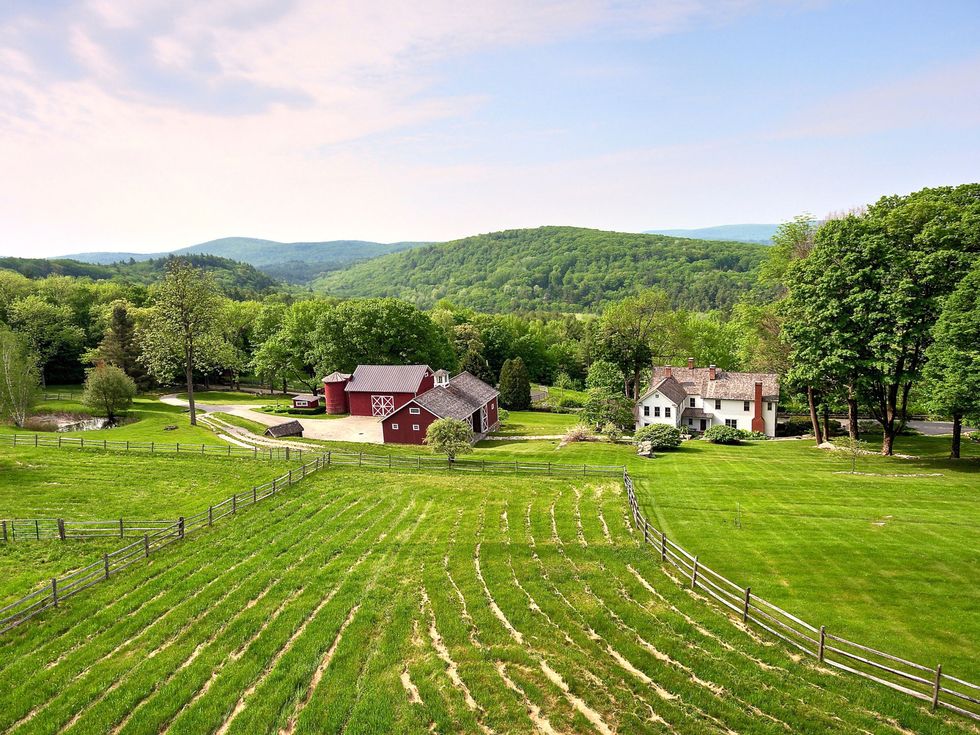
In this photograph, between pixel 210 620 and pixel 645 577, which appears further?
pixel 645 577

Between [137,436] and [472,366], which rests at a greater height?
[472,366]

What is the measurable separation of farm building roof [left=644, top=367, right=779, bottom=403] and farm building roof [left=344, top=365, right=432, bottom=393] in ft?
85.5

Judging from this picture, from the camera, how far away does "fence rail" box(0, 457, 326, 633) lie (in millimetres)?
15984

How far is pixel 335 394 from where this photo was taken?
2506 inches

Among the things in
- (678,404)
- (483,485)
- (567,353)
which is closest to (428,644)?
(483,485)

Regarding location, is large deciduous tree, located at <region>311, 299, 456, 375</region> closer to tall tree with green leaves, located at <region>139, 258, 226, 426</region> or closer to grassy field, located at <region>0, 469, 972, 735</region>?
tall tree with green leaves, located at <region>139, 258, 226, 426</region>

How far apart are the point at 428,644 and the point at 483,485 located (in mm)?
16775

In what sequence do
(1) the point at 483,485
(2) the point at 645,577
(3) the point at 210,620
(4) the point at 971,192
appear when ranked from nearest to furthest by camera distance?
(3) the point at 210,620 → (2) the point at 645,577 → (1) the point at 483,485 → (4) the point at 971,192

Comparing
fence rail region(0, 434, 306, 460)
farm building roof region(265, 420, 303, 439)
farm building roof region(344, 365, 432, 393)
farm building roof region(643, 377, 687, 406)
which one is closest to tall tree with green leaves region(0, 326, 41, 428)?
fence rail region(0, 434, 306, 460)

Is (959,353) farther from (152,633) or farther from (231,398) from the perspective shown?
(231,398)

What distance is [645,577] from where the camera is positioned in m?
18.0

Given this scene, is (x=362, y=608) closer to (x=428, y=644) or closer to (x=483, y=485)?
(x=428, y=644)

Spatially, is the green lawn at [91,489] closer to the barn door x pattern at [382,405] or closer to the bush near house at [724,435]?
the barn door x pattern at [382,405]

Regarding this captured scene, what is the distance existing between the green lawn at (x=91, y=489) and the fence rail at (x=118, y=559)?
118 centimetres
